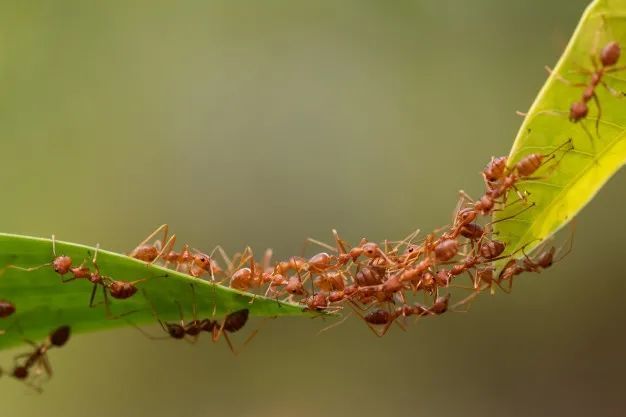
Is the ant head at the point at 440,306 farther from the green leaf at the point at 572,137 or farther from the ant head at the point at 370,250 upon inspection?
the green leaf at the point at 572,137

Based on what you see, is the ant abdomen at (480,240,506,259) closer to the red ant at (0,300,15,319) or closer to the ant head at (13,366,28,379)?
the red ant at (0,300,15,319)

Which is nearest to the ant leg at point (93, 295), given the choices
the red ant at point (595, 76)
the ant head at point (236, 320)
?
the ant head at point (236, 320)

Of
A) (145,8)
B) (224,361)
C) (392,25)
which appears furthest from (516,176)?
(145,8)

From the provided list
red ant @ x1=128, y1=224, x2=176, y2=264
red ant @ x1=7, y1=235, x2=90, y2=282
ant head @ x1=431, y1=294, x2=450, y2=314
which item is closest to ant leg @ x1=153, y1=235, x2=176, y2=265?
red ant @ x1=128, y1=224, x2=176, y2=264

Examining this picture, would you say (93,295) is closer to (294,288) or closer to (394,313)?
(294,288)

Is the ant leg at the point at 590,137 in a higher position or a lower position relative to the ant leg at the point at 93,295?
higher

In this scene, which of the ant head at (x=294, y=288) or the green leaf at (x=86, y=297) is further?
the ant head at (x=294, y=288)

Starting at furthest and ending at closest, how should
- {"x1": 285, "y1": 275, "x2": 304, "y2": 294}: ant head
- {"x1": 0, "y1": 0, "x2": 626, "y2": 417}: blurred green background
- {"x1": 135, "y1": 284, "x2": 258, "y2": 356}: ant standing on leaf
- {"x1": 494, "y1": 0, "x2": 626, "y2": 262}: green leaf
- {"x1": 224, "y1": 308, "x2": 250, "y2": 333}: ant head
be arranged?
{"x1": 0, "y1": 0, "x2": 626, "y2": 417}: blurred green background, {"x1": 285, "y1": 275, "x2": 304, "y2": 294}: ant head, {"x1": 135, "y1": 284, "x2": 258, "y2": 356}: ant standing on leaf, {"x1": 224, "y1": 308, "x2": 250, "y2": 333}: ant head, {"x1": 494, "y1": 0, "x2": 626, "y2": 262}: green leaf
